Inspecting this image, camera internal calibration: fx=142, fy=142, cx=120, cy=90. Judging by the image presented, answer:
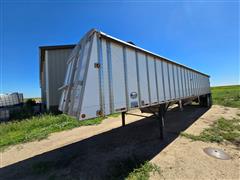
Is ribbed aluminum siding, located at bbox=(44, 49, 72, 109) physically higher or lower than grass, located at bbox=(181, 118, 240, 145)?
higher

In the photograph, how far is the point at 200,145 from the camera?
5.07m

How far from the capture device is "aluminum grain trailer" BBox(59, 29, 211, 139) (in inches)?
121

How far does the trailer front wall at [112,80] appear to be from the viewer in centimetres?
308

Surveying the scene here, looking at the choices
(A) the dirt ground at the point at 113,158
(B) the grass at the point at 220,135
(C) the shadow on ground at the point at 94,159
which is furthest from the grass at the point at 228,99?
(C) the shadow on ground at the point at 94,159

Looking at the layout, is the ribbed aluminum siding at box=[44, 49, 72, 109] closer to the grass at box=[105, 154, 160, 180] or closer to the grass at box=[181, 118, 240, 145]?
the grass at box=[105, 154, 160, 180]

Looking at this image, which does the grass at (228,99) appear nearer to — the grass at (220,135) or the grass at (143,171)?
the grass at (220,135)

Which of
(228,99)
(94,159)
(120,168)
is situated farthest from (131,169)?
(228,99)

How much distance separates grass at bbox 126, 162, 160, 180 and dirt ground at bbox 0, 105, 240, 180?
0.14 metres

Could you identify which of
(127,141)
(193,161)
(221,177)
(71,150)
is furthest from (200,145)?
(71,150)

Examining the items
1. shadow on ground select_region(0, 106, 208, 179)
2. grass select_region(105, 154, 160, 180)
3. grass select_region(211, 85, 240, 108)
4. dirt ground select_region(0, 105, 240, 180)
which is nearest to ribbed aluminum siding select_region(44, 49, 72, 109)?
dirt ground select_region(0, 105, 240, 180)

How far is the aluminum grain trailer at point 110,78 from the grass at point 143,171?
1.56 metres

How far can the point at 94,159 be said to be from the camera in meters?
4.37

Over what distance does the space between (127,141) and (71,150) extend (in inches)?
83.8

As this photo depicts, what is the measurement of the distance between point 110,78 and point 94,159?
263 centimetres
